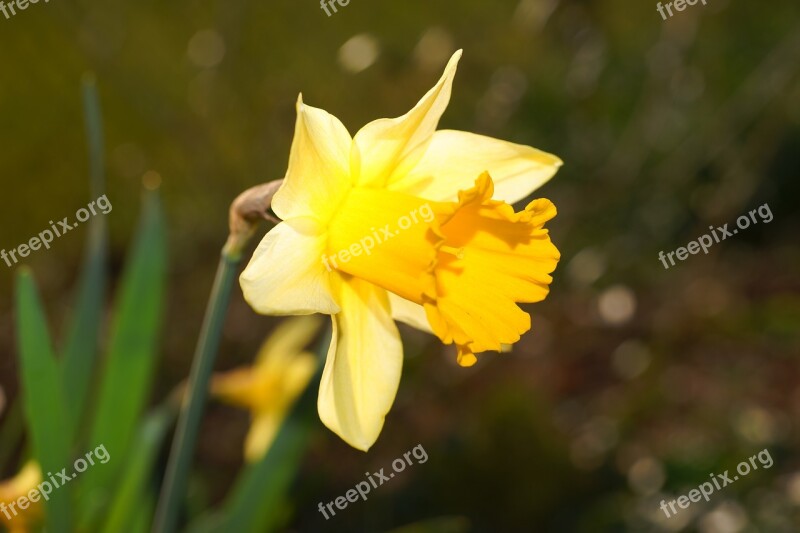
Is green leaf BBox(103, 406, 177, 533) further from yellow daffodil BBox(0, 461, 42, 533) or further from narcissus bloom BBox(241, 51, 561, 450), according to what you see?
narcissus bloom BBox(241, 51, 561, 450)

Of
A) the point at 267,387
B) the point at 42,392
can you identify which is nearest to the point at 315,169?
the point at 42,392

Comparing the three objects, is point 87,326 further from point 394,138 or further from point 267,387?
point 394,138

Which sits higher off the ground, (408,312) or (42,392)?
(42,392)

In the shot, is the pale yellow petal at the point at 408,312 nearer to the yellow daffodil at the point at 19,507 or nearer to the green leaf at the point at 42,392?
the green leaf at the point at 42,392

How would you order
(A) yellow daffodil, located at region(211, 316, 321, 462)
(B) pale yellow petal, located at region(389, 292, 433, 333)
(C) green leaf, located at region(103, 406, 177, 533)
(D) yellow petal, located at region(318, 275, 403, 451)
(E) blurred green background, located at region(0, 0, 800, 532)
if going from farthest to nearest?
(E) blurred green background, located at region(0, 0, 800, 532) → (A) yellow daffodil, located at region(211, 316, 321, 462) → (C) green leaf, located at region(103, 406, 177, 533) → (B) pale yellow petal, located at region(389, 292, 433, 333) → (D) yellow petal, located at region(318, 275, 403, 451)

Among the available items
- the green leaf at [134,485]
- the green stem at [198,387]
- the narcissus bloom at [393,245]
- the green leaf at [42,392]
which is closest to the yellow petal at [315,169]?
the narcissus bloom at [393,245]

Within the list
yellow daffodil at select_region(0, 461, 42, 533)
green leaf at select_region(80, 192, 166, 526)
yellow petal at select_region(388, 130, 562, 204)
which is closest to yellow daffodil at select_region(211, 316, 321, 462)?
green leaf at select_region(80, 192, 166, 526)
